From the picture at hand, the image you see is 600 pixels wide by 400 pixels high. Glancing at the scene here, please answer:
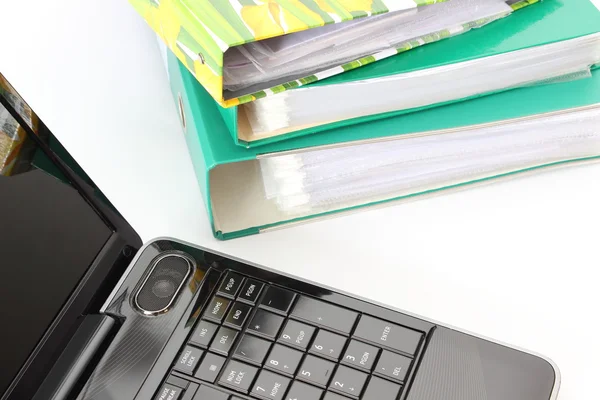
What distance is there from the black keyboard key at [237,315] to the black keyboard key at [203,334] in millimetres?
10

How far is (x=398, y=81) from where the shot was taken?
546 millimetres

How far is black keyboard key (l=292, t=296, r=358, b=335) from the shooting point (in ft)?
1.67

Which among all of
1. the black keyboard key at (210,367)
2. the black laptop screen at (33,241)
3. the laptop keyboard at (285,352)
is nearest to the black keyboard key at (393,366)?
the laptop keyboard at (285,352)

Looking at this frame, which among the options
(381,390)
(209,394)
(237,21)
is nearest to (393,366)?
(381,390)

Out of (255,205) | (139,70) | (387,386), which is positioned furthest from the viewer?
(139,70)

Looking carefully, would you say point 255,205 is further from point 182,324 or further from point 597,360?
point 597,360

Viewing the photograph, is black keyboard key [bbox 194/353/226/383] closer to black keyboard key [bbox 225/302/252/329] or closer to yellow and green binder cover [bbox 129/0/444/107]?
black keyboard key [bbox 225/302/252/329]

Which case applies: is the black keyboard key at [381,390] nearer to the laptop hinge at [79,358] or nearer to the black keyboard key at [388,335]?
the black keyboard key at [388,335]

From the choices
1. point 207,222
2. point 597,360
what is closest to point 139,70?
point 207,222

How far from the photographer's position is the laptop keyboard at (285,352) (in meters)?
0.48

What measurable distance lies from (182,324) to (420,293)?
7.0 inches

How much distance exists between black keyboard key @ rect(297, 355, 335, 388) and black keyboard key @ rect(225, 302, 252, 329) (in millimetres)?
52

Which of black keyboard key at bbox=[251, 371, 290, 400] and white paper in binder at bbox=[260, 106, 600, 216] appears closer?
black keyboard key at bbox=[251, 371, 290, 400]

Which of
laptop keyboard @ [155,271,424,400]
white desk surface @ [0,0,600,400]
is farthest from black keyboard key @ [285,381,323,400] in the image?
white desk surface @ [0,0,600,400]
